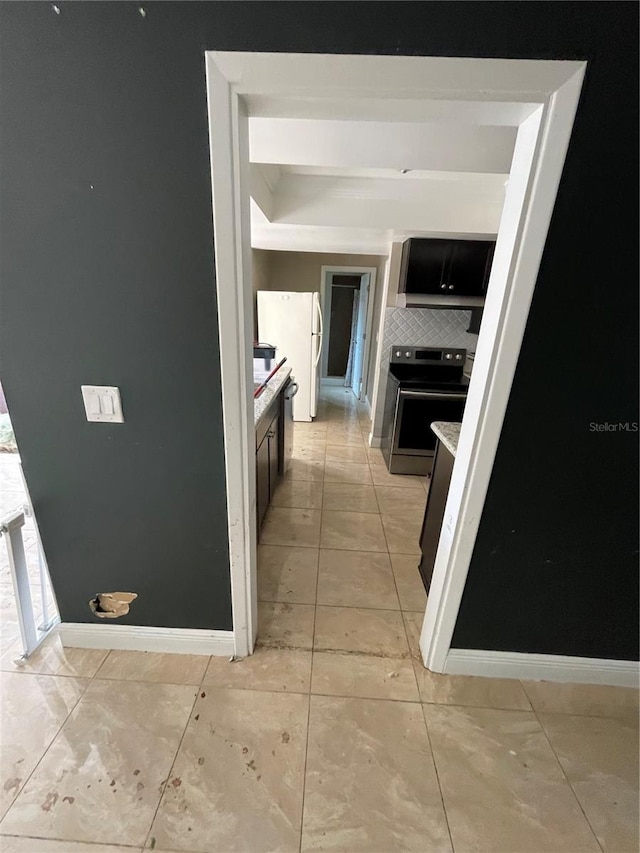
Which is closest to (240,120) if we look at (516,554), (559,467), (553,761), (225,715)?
(559,467)

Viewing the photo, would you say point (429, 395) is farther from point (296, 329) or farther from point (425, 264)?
point (296, 329)

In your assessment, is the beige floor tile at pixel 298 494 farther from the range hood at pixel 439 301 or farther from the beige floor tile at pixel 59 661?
the range hood at pixel 439 301

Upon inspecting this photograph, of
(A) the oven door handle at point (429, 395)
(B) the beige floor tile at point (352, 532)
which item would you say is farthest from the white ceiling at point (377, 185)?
(B) the beige floor tile at point (352, 532)

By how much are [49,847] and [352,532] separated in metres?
1.87

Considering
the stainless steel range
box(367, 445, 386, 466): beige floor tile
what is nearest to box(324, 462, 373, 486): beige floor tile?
box(367, 445, 386, 466): beige floor tile

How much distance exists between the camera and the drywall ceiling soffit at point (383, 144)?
1.62 metres

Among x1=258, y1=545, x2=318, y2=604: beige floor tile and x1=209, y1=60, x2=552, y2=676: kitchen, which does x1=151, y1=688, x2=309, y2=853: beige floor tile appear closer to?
x1=209, y1=60, x2=552, y2=676: kitchen

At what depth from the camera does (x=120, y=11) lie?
882 millimetres

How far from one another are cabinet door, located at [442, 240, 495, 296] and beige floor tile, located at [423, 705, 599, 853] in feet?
10.2

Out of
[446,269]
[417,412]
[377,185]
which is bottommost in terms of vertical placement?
[417,412]

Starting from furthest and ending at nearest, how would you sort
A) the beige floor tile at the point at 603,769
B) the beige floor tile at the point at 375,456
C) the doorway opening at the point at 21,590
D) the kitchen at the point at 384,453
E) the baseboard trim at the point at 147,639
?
the beige floor tile at the point at 375,456
the kitchen at the point at 384,453
the baseboard trim at the point at 147,639
the doorway opening at the point at 21,590
the beige floor tile at the point at 603,769

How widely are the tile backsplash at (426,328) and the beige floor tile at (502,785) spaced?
320 centimetres

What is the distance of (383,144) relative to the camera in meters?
1.72

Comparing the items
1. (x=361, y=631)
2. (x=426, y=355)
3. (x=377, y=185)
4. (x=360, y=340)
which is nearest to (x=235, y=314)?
(x=361, y=631)
